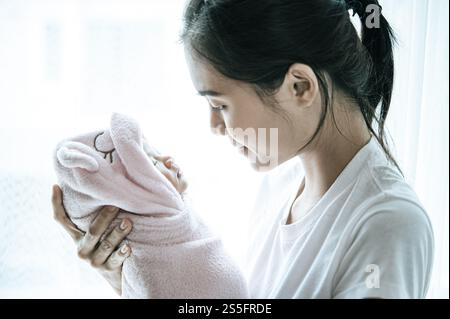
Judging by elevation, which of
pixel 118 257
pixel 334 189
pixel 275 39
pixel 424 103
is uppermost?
pixel 275 39

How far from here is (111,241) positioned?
2.68 feet

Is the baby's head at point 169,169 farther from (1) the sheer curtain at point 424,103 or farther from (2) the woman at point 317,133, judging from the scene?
(1) the sheer curtain at point 424,103

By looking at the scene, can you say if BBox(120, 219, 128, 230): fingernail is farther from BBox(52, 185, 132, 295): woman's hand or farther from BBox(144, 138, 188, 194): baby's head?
BBox(144, 138, 188, 194): baby's head

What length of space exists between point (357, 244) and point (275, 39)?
Answer: 35 centimetres

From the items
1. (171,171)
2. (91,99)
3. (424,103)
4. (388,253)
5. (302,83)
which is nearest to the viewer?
(388,253)

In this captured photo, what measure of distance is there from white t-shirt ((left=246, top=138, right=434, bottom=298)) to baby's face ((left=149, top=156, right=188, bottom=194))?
214 millimetres

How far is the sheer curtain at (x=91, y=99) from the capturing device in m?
1.04

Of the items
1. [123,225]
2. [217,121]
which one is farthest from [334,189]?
[123,225]

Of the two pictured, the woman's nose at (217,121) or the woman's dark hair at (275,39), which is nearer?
the woman's dark hair at (275,39)

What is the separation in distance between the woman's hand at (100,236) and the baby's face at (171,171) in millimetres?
117

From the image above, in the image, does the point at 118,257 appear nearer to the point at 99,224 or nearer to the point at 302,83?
the point at 99,224

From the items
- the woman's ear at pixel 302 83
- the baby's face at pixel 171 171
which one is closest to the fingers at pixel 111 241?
the baby's face at pixel 171 171

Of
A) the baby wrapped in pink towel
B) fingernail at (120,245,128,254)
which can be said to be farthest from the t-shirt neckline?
fingernail at (120,245,128,254)

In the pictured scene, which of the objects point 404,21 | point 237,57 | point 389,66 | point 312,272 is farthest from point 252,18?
point 404,21
